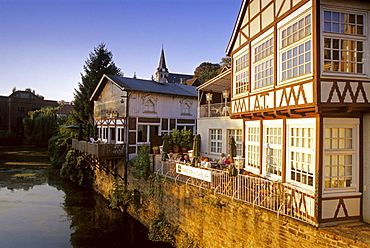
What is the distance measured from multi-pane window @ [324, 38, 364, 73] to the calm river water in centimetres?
1022

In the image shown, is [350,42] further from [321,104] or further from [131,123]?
[131,123]

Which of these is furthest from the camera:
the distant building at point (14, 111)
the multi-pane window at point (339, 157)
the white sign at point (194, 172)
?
the distant building at point (14, 111)

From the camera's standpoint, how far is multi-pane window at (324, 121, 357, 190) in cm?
759

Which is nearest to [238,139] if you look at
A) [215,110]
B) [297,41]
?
[215,110]

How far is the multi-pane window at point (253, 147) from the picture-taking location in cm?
1120

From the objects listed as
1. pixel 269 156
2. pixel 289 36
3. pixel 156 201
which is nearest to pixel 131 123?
pixel 156 201

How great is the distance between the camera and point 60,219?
1600 centimetres

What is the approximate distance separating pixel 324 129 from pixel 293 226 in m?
2.91

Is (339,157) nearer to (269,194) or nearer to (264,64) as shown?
(269,194)

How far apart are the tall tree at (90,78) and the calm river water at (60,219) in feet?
37.9

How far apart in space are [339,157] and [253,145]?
163 inches

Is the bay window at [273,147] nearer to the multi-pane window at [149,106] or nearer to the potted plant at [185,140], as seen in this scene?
the potted plant at [185,140]

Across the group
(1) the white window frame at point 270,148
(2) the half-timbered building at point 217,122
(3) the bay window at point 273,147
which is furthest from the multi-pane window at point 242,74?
(3) the bay window at point 273,147

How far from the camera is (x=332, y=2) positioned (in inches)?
296
